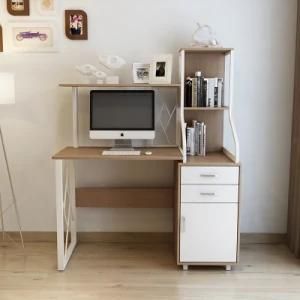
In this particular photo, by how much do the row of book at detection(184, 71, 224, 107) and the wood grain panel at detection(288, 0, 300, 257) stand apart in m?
0.62

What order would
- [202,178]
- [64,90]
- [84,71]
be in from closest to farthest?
[202,178] < [84,71] < [64,90]

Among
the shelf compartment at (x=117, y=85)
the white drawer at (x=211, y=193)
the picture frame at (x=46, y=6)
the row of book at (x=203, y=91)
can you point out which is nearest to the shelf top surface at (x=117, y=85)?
the shelf compartment at (x=117, y=85)

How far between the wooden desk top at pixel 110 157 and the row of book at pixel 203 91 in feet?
1.26

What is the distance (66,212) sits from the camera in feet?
11.5

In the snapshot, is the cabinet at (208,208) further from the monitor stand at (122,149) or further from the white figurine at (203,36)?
the monitor stand at (122,149)

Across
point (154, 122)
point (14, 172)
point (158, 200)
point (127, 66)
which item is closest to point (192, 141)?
point (154, 122)

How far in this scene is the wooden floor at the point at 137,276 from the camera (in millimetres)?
2689

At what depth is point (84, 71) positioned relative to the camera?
3.19 meters

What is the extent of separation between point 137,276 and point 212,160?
0.94 m

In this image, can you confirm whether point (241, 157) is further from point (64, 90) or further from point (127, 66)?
point (64, 90)

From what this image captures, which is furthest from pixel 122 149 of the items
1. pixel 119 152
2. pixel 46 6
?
pixel 46 6

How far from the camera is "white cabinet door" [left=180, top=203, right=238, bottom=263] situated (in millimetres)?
2955

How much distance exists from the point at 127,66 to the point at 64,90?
1.73 ft

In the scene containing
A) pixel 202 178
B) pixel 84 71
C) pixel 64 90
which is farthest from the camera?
pixel 64 90
